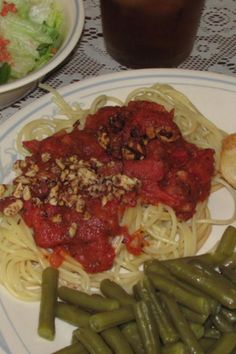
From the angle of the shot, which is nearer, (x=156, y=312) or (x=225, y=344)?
(x=225, y=344)

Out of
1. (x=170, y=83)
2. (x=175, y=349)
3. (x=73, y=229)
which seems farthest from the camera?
(x=170, y=83)

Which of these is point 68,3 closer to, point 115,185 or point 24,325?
point 115,185

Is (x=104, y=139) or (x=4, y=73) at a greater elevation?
(x=4, y=73)

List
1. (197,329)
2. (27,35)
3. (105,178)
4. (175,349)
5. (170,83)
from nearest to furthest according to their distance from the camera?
(175,349) < (197,329) < (105,178) < (170,83) < (27,35)

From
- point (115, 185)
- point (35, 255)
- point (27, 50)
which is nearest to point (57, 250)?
point (35, 255)

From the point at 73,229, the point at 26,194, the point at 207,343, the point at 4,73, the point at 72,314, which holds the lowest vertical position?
the point at 207,343

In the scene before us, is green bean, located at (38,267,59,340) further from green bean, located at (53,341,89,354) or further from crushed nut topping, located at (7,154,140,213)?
crushed nut topping, located at (7,154,140,213)

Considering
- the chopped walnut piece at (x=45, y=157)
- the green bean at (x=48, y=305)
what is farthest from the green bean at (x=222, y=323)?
the chopped walnut piece at (x=45, y=157)

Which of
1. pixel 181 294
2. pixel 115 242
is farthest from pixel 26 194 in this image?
pixel 181 294

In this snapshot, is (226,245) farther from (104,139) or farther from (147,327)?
(104,139)
